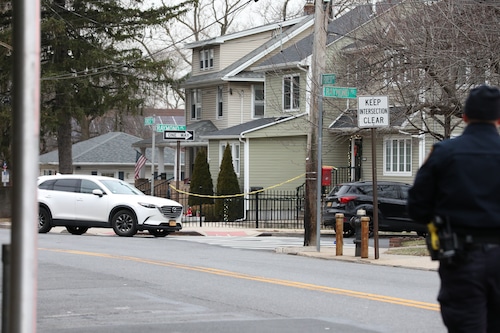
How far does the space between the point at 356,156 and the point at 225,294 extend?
2659cm

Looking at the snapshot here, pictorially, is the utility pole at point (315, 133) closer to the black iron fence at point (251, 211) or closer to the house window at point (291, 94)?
the black iron fence at point (251, 211)

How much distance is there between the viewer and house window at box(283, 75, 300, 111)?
129 ft

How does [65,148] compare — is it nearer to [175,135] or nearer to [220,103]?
[220,103]

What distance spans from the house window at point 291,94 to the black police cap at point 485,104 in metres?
32.8

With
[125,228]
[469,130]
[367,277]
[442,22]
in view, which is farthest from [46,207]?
[469,130]

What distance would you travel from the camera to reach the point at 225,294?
1260 cm

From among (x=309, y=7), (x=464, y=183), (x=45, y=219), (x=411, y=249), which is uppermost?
(x=309, y=7)

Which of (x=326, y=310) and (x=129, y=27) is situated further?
(x=129, y=27)

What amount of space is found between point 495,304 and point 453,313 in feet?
0.89

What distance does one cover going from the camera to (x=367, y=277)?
14.9m

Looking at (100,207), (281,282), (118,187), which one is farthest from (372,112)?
(118,187)

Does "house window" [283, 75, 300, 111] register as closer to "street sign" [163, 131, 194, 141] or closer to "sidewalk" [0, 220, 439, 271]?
"street sign" [163, 131, 194, 141]

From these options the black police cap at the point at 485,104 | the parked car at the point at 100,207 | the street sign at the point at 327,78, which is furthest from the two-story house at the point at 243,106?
the black police cap at the point at 485,104

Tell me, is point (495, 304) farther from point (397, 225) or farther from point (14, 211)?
point (397, 225)
